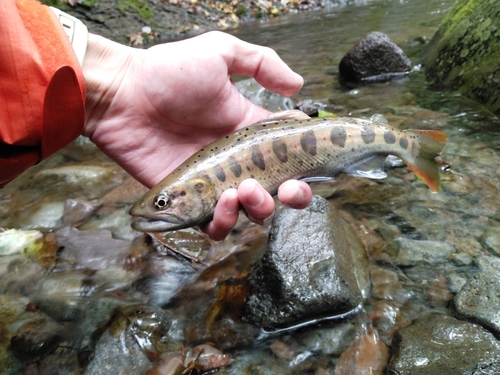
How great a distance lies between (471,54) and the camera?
6.17 meters

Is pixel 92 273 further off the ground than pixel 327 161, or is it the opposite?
pixel 327 161

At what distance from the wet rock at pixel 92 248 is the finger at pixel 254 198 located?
5.87 ft

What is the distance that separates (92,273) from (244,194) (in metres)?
2.00

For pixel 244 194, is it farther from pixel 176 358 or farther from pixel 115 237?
pixel 115 237

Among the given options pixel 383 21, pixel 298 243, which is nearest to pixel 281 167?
pixel 298 243

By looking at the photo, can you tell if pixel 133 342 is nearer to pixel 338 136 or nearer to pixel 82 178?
pixel 338 136

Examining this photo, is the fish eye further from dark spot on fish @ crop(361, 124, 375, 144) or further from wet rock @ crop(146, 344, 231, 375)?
dark spot on fish @ crop(361, 124, 375, 144)

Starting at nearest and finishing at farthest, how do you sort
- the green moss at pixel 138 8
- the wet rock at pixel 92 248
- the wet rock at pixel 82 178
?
the wet rock at pixel 92 248 < the wet rock at pixel 82 178 < the green moss at pixel 138 8

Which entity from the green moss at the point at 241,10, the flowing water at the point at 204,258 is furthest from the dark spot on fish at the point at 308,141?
the green moss at the point at 241,10

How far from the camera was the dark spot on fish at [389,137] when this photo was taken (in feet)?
9.57

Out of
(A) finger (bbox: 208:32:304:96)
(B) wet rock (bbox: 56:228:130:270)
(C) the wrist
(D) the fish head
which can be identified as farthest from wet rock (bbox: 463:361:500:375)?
(C) the wrist

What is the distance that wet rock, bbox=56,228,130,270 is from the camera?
148 inches

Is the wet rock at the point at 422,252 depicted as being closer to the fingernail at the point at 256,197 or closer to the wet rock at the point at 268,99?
the fingernail at the point at 256,197

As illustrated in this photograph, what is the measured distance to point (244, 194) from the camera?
7.89 feet
